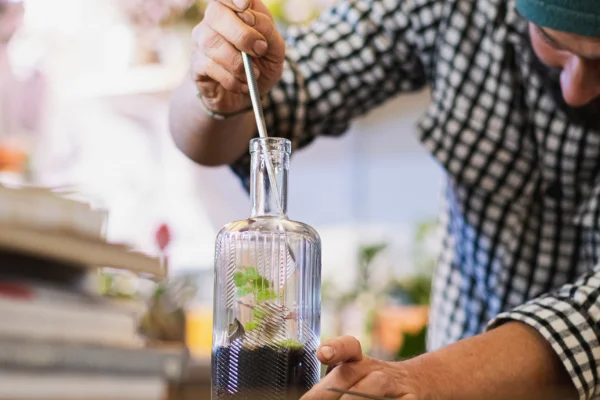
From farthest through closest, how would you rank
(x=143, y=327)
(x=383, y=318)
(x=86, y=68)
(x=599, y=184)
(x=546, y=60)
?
(x=86, y=68), (x=383, y=318), (x=143, y=327), (x=599, y=184), (x=546, y=60)

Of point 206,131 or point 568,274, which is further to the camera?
point 568,274

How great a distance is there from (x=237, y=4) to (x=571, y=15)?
1.18ft

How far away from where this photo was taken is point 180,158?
3.85 m

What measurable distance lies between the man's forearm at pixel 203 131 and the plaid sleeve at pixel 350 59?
11 centimetres

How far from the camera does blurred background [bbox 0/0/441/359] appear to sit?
345 cm

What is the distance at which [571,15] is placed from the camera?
880 millimetres

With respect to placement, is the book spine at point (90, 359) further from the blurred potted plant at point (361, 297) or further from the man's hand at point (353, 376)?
the blurred potted plant at point (361, 297)

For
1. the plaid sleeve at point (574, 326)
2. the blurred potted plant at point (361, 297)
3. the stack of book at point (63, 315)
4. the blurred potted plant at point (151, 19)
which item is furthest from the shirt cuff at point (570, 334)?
the blurred potted plant at point (151, 19)

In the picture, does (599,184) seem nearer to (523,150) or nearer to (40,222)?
(523,150)

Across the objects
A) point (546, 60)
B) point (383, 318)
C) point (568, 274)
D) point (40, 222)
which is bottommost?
point (383, 318)

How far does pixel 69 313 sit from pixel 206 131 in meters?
0.59

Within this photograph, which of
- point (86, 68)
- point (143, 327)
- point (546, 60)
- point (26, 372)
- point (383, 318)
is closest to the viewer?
point (26, 372)

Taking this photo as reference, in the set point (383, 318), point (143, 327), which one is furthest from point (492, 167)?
point (383, 318)

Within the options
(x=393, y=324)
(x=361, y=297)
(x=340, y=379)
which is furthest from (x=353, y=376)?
(x=361, y=297)
